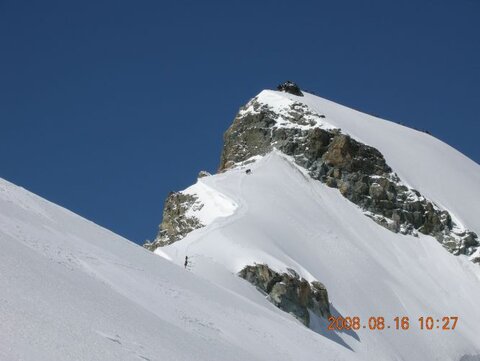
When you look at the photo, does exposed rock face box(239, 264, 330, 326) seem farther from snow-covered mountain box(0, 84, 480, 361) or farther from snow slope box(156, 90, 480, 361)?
snow slope box(156, 90, 480, 361)

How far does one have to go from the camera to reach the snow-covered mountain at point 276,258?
1769cm

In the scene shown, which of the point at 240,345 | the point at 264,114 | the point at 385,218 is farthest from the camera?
the point at 264,114

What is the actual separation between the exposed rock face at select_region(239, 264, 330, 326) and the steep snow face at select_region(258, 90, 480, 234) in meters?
26.7

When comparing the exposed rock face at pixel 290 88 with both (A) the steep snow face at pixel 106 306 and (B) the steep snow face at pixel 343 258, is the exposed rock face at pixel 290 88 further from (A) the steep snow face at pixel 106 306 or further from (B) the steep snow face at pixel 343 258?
(A) the steep snow face at pixel 106 306

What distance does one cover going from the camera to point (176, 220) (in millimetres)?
53312

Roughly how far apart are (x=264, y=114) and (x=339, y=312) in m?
28.4

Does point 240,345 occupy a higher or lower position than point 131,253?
lower

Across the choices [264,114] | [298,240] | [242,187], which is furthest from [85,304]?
[264,114]

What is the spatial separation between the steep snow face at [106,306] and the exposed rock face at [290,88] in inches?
1975

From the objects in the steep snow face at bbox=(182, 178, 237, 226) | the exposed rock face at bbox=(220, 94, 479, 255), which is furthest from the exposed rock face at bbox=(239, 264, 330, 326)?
the exposed rock face at bbox=(220, 94, 479, 255)

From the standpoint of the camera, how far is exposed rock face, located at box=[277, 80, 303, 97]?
78125 millimetres

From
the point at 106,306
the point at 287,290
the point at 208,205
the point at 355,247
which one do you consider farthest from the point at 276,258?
the point at 106,306

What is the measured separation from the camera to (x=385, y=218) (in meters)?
64.7

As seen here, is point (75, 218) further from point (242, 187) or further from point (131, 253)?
point (242, 187)
